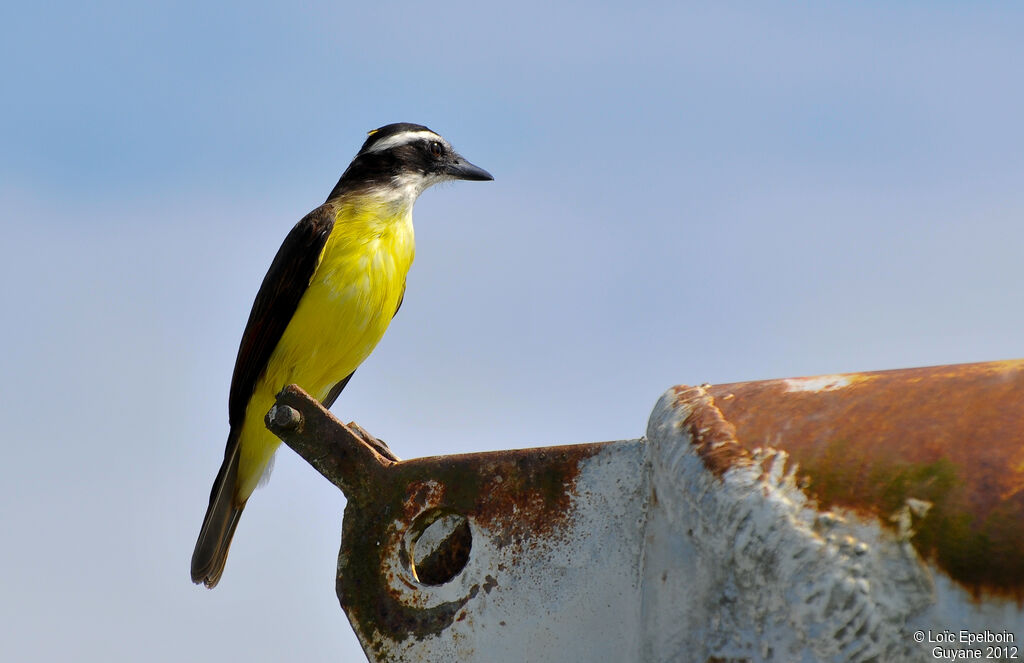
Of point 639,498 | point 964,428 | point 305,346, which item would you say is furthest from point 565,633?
point 305,346

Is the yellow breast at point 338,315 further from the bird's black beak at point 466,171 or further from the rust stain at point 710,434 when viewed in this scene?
the rust stain at point 710,434

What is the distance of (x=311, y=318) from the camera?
16.8 ft

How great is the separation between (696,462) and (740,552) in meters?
0.13

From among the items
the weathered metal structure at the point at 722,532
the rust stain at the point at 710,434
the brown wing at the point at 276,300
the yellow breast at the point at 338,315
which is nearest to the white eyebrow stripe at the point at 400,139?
the yellow breast at the point at 338,315

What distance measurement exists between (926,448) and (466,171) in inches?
210

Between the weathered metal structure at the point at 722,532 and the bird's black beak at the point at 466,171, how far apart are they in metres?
4.62

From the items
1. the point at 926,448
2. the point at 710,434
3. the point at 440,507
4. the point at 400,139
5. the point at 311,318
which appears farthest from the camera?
the point at 400,139

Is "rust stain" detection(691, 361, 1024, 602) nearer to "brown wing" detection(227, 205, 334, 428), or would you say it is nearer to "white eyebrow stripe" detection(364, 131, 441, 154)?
"brown wing" detection(227, 205, 334, 428)

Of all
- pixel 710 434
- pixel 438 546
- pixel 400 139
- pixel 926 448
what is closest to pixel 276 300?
pixel 400 139

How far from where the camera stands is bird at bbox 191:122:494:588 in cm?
515

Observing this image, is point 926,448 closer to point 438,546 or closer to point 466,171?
point 438,546

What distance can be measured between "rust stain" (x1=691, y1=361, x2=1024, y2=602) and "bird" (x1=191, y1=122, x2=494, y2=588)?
3.85 metres

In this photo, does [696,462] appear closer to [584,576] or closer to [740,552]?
[740,552]

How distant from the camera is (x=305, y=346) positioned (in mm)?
5172
